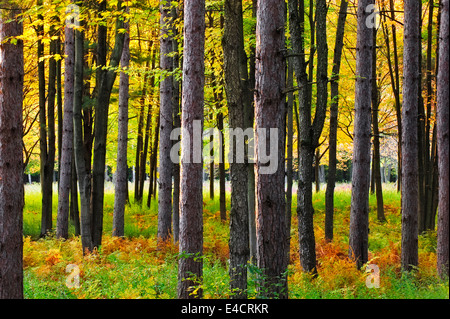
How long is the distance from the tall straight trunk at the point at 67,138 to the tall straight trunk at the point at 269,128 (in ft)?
27.9

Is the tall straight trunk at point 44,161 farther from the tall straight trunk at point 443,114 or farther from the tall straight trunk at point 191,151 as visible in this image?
the tall straight trunk at point 443,114

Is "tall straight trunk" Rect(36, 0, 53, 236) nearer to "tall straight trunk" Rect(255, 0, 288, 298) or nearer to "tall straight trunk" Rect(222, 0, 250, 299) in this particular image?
"tall straight trunk" Rect(222, 0, 250, 299)

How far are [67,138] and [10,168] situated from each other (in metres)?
7.37

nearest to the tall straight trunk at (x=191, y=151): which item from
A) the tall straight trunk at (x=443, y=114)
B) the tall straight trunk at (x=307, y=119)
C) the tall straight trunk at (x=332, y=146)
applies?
the tall straight trunk at (x=307, y=119)

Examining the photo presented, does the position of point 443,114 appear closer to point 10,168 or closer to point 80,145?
point 10,168

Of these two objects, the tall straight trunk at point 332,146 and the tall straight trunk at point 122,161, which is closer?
the tall straight trunk at point 332,146

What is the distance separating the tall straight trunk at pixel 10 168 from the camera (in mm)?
5840

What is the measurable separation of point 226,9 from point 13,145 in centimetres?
376

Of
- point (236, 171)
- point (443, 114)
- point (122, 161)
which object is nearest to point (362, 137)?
point (236, 171)

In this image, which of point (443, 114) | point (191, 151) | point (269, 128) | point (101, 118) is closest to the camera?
point (443, 114)

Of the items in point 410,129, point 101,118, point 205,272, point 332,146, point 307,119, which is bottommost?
point 205,272

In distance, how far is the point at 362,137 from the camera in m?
9.67

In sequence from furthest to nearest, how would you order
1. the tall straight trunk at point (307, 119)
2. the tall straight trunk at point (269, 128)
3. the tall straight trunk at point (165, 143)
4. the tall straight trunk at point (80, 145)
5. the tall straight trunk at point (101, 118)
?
1. the tall straight trunk at point (165, 143)
2. the tall straight trunk at point (101, 118)
3. the tall straight trunk at point (80, 145)
4. the tall straight trunk at point (307, 119)
5. the tall straight trunk at point (269, 128)
